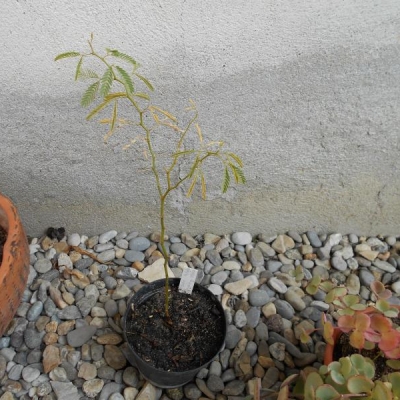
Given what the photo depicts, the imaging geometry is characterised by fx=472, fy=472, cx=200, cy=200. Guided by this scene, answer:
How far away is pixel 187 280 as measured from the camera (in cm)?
143

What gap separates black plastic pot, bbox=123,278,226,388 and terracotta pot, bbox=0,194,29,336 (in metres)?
0.33

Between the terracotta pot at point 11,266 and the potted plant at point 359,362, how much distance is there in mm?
791

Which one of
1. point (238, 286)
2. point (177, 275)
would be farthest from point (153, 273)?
point (238, 286)

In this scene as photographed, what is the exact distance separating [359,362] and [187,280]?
546 millimetres

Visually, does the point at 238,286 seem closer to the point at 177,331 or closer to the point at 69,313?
the point at 177,331

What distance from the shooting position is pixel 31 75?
1377 mm

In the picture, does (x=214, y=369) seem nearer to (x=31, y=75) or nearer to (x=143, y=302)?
(x=143, y=302)

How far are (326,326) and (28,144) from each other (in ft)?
3.46

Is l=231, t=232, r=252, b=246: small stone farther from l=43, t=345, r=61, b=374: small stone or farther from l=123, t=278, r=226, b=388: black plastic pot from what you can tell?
l=43, t=345, r=61, b=374: small stone

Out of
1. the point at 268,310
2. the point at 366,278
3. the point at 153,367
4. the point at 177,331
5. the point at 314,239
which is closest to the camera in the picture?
the point at 153,367

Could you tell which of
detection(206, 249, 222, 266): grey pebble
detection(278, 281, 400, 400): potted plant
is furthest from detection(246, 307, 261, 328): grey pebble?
detection(278, 281, 400, 400): potted plant

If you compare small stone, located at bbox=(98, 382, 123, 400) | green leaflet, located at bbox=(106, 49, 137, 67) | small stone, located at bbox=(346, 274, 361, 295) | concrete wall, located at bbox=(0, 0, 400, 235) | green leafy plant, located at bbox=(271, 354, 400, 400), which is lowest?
small stone, located at bbox=(98, 382, 123, 400)

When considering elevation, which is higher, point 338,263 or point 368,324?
point 368,324

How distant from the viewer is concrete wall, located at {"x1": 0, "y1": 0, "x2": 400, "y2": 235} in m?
1.32
